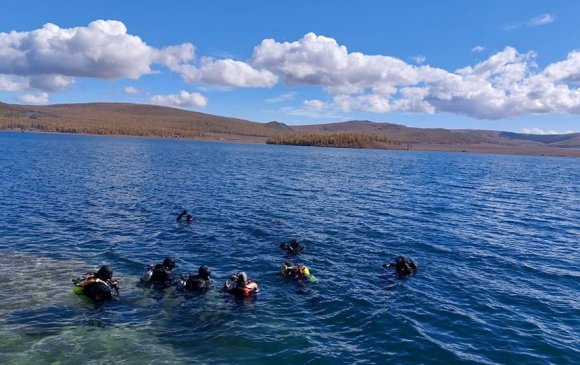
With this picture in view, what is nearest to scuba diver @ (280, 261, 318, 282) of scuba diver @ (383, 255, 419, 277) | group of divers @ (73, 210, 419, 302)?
group of divers @ (73, 210, 419, 302)

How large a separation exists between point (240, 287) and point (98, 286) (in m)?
6.99

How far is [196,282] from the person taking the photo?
2338 cm

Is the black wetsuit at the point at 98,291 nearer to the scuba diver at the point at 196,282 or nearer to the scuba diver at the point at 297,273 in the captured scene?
the scuba diver at the point at 196,282

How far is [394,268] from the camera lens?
28547 mm

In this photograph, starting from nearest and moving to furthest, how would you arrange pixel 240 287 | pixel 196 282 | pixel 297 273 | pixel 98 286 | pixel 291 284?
pixel 98 286 < pixel 240 287 < pixel 196 282 < pixel 291 284 < pixel 297 273

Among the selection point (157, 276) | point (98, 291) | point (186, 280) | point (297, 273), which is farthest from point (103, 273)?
point (297, 273)

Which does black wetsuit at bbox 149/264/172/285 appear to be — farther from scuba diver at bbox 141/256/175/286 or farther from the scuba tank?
the scuba tank

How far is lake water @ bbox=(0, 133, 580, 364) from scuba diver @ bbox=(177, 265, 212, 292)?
1.99 ft

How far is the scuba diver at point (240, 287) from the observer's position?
2291 centimetres

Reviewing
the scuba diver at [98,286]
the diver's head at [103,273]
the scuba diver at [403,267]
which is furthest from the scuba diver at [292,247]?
the diver's head at [103,273]

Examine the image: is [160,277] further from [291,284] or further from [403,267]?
[403,267]

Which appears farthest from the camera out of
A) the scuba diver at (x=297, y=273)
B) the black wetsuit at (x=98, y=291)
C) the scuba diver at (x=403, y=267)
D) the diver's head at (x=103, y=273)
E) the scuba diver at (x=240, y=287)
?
the scuba diver at (x=403, y=267)

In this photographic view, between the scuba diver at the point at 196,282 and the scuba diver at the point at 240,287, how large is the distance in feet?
3.79

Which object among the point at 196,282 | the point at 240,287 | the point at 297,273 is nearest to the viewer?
the point at 240,287
